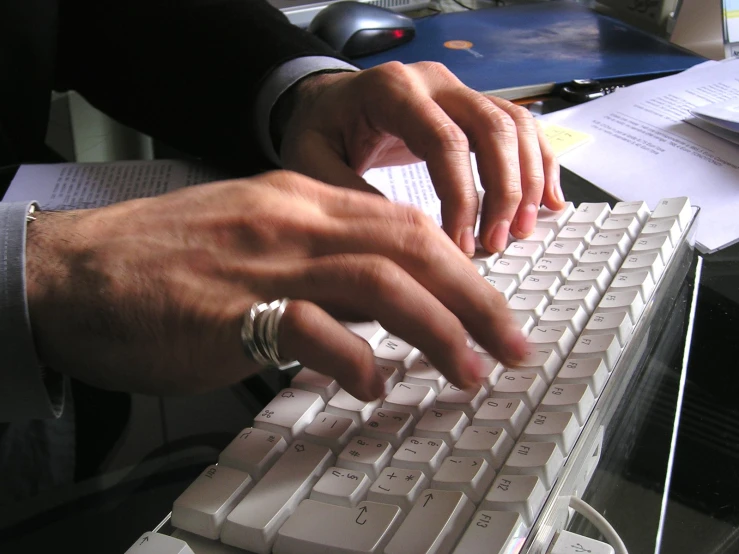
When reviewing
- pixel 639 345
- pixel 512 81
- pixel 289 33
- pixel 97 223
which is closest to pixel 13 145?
pixel 289 33

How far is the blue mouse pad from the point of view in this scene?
3.02 feet

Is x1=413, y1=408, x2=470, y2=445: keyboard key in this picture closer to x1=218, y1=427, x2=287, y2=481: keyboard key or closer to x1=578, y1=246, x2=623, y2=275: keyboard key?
x1=218, y1=427, x2=287, y2=481: keyboard key

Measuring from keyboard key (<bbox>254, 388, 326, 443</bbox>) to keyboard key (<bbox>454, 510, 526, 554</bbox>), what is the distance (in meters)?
0.11

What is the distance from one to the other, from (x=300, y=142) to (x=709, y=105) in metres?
0.51

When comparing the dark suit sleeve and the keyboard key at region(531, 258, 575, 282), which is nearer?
the keyboard key at region(531, 258, 575, 282)

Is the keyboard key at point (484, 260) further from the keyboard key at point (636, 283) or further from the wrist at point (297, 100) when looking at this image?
the wrist at point (297, 100)

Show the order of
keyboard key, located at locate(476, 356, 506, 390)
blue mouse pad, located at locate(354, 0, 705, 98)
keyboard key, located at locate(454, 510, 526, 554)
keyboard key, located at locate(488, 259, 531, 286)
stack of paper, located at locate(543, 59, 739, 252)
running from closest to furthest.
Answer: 1. keyboard key, located at locate(454, 510, 526, 554)
2. keyboard key, located at locate(476, 356, 506, 390)
3. keyboard key, located at locate(488, 259, 531, 286)
4. stack of paper, located at locate(543, 59, 739, 252)
5. blue mouse pad, located at locate(354, 0, 705, 98)

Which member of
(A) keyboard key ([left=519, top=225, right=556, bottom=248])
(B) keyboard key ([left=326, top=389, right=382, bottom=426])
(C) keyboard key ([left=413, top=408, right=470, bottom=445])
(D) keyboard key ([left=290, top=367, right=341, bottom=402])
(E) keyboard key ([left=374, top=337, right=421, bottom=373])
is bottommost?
(D) keyboard key ([left=290, top=367, right=341, bottom=402])

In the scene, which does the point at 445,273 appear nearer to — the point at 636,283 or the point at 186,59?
the point at 636,283

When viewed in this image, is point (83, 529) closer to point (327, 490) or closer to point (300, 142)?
point (327, 490)

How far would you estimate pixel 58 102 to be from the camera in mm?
1210

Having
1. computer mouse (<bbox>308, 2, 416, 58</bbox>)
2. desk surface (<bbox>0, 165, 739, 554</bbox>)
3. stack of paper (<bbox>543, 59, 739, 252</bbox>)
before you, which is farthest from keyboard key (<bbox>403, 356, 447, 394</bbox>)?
computer mouse (<bbox>308, 2, 416, 58</bbox>)

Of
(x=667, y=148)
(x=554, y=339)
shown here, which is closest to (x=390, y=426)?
(x=554, y=339)

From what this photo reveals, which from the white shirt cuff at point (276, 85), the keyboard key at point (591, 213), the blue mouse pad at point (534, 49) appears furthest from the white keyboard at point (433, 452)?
the blue mouse pad at point (534, 49)
